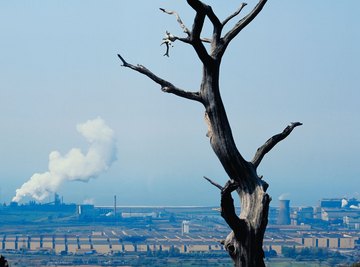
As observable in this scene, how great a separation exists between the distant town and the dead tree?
4016 cm

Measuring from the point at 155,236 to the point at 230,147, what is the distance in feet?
208

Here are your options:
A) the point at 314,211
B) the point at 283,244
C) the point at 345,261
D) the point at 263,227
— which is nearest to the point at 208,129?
the point at 263,227

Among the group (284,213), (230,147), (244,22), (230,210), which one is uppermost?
(284,213)

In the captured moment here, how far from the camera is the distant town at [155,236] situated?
164 ft

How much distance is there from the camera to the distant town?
49.8 meters

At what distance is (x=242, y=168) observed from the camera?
3.48 meters

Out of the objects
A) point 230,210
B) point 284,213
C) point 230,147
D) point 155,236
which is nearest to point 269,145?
point 230,147

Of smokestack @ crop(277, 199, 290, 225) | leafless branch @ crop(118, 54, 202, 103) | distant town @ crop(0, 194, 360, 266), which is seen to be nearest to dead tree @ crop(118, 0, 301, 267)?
leafless branch @ crop(118, 54, 202, 103)

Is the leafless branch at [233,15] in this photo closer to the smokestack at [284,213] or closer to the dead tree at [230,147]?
the dead tree at [230,147]

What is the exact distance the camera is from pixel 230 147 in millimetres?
3453

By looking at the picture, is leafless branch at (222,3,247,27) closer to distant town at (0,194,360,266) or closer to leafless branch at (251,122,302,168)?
leafless branch at (251,122,302,168)

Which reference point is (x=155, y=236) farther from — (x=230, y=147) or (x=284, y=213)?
(x=230, y=147)

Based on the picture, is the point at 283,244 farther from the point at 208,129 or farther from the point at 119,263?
the point at 208,129

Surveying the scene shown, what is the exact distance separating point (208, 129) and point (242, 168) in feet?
0.55
